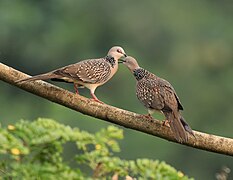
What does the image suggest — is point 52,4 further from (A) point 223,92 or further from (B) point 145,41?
(A) point 223,92

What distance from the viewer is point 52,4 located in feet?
107

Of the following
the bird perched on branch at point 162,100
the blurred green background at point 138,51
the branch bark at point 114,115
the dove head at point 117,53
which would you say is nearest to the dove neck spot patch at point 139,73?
the bird perched on branch at point 162,100

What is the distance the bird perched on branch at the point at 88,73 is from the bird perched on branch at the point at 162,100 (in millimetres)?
300

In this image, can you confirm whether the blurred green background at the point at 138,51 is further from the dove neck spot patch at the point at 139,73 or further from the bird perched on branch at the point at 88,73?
the dove neck spot patch at the point at 139,73

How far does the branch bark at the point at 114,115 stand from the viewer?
652cm

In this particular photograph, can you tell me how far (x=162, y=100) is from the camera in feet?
23.6

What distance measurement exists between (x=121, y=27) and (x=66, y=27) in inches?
78.3

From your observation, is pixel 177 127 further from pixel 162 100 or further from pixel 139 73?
pixel 139 73

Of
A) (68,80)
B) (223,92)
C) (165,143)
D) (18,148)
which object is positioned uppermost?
(223,92)

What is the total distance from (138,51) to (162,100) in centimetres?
2266

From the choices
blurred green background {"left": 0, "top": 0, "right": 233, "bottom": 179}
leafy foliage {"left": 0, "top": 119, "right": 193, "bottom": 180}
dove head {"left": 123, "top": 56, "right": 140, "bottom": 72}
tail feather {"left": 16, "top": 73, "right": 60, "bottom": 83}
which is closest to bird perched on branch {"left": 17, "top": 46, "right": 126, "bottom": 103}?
tail feather {"left": 16, "top": 73, "right": 60, "bottom": 83}

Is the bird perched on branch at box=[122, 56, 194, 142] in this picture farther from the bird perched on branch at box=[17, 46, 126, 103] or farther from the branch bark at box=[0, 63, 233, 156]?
the bird perched on branch at box=[17, 46, 126, 103]

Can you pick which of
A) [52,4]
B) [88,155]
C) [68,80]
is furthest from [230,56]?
[88,155]

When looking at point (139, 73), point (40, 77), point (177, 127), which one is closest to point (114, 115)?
point (177, 127)
